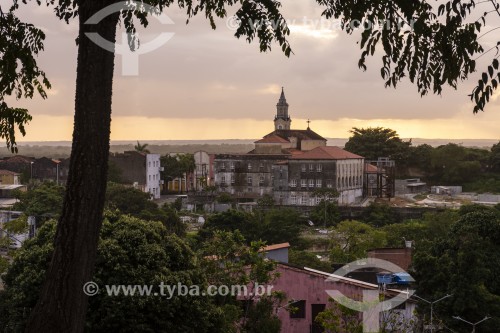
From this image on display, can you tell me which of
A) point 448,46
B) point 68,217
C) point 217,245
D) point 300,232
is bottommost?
point 300,232

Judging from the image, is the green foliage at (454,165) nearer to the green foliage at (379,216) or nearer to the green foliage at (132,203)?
the green foliage at (379,216)

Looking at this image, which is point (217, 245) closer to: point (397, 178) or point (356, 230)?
point (356, 230)

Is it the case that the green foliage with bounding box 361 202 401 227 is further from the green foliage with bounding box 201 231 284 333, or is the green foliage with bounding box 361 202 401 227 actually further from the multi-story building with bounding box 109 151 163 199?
the green foliage with bounding box 201 231 284 333

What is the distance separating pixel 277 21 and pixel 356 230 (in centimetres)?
2870

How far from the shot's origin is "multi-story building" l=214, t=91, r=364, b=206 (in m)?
55.2

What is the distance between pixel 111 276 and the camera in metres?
11.5

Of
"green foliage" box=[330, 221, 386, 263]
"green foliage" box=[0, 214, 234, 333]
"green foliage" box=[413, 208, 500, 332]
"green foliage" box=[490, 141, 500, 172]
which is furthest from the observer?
"green foliage" box=[490, 141, 500, 172]

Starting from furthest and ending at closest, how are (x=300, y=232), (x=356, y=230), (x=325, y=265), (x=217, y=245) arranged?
(x=300, y=232) → (x=356, y=230) → (x=325, y=265) → (x=217, y=245)

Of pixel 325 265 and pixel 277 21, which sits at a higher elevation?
pixel 277 21

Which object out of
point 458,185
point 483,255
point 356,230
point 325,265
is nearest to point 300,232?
point 356,230

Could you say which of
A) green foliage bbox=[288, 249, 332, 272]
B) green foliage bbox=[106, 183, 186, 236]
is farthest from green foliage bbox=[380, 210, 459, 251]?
green foliage bbox=[106, 183, 186, 236]

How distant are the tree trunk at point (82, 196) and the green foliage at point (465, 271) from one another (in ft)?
43.1

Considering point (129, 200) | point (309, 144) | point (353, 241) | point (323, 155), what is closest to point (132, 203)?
point (129, 200)

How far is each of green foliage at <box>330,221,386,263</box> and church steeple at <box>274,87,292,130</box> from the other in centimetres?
4318
